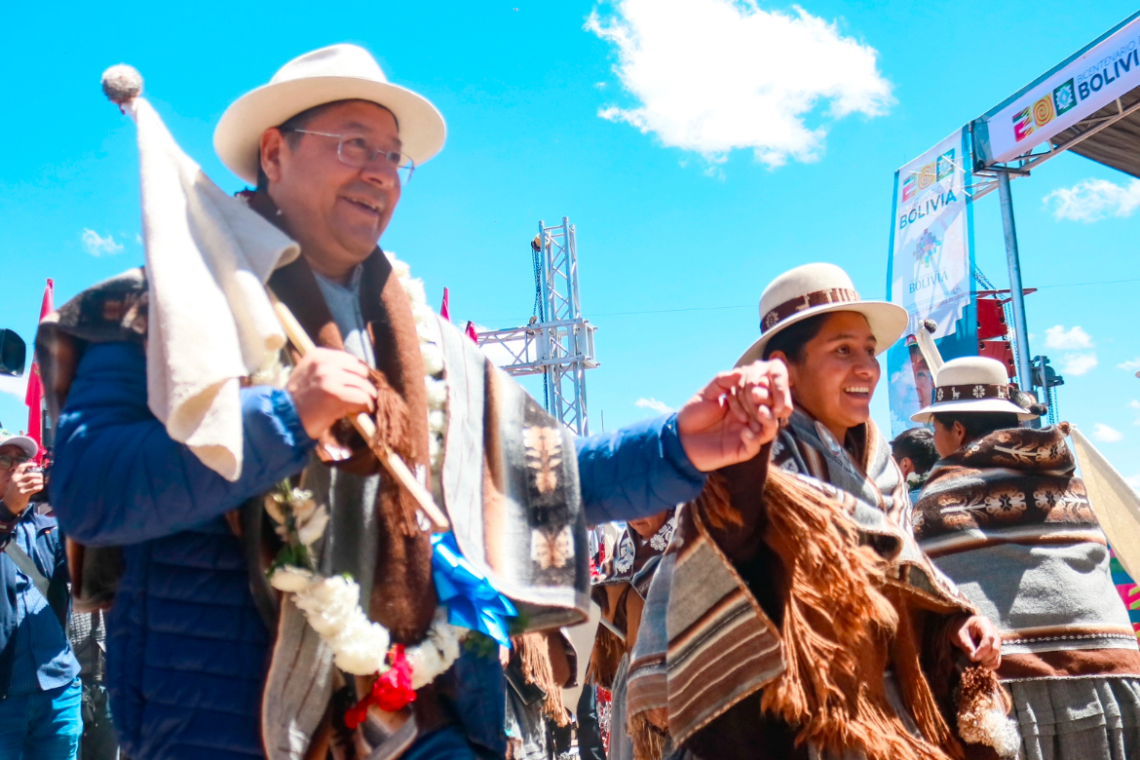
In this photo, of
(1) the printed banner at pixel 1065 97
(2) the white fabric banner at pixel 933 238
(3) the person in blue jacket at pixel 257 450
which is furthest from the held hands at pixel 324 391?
(2) the white fabric banner at pixel 933 238

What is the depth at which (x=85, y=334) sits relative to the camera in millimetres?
1516

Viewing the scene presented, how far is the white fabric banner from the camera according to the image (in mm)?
11906

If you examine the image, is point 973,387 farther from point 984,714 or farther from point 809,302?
point 984,714

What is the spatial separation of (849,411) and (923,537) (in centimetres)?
155

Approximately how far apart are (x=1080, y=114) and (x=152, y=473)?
447 inches

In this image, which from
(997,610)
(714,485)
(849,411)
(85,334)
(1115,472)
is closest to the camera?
(85,334)

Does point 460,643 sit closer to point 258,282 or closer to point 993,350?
point 258,282

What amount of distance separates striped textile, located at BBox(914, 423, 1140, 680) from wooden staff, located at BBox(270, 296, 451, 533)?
10.9ft

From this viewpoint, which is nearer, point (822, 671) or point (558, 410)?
point (822, 671)

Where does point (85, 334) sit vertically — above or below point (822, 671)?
above

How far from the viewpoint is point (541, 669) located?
3.93 meters

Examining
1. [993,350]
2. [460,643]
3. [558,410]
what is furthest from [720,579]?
[558,410]

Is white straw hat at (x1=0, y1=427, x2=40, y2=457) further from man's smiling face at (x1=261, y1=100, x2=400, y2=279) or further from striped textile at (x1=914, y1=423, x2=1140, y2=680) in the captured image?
striped textile at (x1=914, y1=423, x2=1140, y2=680)

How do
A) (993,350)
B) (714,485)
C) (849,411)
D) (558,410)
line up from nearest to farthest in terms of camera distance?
(714,485)
(849,411)
(993,350)
(558,410)
